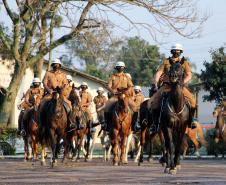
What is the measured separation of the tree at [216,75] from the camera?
4569 centimetres

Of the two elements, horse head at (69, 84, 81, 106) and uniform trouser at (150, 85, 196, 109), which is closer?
uniform trouser at (150, 85, 196, 109)

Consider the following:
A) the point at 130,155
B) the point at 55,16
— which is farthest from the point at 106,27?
the point at 130,155

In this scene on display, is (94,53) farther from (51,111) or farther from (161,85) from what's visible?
(161,85)

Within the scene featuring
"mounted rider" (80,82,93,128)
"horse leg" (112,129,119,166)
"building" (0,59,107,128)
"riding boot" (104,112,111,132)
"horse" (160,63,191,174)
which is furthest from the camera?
"building" (0,59,107,128)

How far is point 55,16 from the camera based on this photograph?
43562 mm

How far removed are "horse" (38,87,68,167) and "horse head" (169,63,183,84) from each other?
6.35 meters

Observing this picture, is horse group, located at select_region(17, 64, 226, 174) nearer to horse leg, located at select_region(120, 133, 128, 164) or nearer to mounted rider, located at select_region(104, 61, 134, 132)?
horse leg, located at select_region(120, 133, 128, 164)

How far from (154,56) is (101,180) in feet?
326

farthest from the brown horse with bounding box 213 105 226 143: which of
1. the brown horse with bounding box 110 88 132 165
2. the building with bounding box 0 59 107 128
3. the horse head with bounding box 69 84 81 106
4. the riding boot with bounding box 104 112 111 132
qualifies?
the building with bounding box 0 59 107 128

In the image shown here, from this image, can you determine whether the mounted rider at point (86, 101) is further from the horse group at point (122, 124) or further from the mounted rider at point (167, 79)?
the mounted rider at point (167, 79)

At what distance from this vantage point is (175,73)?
19484 millimetres

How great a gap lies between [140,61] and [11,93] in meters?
85.6

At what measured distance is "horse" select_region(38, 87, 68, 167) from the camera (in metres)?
25.3

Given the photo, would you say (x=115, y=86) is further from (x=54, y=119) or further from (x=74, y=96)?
(x=54, y=119)
